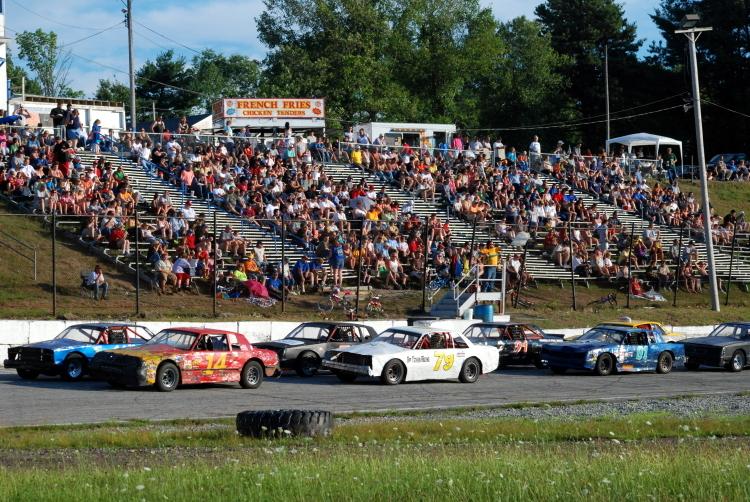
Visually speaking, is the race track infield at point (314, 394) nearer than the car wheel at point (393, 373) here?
Yes

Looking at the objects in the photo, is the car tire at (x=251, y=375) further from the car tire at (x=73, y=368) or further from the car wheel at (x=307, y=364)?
the car tire at (x=73, y=368)

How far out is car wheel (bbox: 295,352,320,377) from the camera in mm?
26719

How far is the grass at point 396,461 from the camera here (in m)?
9.70

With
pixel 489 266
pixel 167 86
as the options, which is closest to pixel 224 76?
pixel 167 86

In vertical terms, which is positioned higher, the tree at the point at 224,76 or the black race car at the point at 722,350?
the tree at the point at 224,76

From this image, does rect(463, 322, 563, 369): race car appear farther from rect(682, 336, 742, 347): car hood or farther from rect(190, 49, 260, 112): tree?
rect(190, 49, 260, 112): tree

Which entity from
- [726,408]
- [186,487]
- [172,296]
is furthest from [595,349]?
[186,487]

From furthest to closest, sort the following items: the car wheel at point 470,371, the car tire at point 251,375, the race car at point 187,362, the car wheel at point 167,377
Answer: the car wheel at point 470,371, the car tire at point 251,375, the car wheel at point 167,377, the race car at point 187,362

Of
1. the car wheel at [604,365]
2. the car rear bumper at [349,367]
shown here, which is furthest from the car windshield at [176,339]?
the car wheel at [604,365]

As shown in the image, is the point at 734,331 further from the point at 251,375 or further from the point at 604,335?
the point at 251,375

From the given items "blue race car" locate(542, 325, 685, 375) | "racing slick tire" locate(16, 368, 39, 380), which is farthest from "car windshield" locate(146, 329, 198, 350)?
"blue race car" locate(542, 325, 685, 375)

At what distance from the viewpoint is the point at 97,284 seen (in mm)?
30609

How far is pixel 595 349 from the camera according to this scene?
93.1 ft

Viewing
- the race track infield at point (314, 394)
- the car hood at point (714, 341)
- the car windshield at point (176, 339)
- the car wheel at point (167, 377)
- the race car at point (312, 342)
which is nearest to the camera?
the race track infield at point (314, 394)
